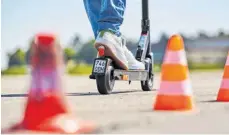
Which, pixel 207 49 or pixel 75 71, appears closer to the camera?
pixel 75 71

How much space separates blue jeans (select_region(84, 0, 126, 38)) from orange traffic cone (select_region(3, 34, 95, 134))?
287cm

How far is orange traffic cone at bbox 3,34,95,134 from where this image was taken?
4.19 m

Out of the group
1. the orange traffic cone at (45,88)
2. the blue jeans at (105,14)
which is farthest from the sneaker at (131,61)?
the orange traffic cone at (45,88)

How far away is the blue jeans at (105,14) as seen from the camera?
23.7 feet

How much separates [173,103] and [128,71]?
7.79ft

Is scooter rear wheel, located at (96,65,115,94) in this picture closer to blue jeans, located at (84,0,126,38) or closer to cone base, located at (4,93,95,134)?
blue jeans, located at (84,0,126,38)

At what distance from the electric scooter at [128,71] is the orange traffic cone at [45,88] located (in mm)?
2680

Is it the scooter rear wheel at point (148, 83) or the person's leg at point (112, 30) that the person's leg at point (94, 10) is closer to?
the person's leg at point (112, 30)

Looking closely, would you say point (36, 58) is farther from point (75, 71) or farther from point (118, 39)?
point (75, 71)

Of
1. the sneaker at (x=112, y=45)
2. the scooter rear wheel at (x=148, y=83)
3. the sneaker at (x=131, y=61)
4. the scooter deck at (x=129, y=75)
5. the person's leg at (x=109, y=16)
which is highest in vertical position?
the person's leg at (x=109, y=16)

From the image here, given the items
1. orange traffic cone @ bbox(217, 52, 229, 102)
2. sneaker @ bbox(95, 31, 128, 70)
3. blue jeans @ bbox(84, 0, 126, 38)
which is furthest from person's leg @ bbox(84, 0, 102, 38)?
orange traffic cone @ bbox(217, 52, 229, 102)

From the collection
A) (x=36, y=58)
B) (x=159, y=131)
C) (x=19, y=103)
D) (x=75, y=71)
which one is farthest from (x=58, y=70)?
(x=75, y=71)

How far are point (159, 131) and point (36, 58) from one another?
906mm

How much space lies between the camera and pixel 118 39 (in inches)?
286
